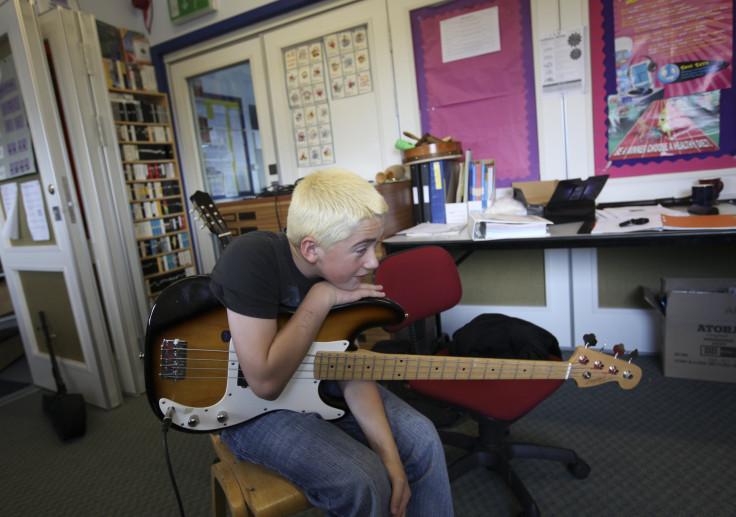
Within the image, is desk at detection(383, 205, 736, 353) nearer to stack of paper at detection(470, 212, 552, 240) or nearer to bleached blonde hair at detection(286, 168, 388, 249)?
stack of paper at detection(470, 212, 552, 240)

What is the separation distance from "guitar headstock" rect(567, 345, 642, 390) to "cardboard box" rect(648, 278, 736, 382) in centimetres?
110

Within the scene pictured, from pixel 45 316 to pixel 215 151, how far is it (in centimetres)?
150

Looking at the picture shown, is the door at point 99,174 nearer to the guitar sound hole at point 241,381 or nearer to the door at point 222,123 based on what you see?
the door at point 222,123

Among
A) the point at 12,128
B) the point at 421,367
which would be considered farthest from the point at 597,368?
the point at 12,128

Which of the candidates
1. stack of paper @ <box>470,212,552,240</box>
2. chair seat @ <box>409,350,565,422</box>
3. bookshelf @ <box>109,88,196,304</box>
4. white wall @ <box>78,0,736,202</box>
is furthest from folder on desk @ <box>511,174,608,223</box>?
bookshelf @ <box>109,88,196,304</box>

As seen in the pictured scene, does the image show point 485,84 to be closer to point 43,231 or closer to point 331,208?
point 331,208

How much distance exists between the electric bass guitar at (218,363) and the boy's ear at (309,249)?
5.0 inches

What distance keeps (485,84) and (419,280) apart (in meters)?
1.34

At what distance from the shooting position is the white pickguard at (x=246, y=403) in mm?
957

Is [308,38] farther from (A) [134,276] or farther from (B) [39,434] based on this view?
(B) [39,434]

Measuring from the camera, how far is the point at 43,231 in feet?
7.28

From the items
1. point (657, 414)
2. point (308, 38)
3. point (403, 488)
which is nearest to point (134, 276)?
point (308, 38)

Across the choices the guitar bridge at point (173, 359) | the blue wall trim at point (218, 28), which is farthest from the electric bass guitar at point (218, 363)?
the blue wall trim at point (218, 28)

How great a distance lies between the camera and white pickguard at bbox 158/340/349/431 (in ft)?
3.14
